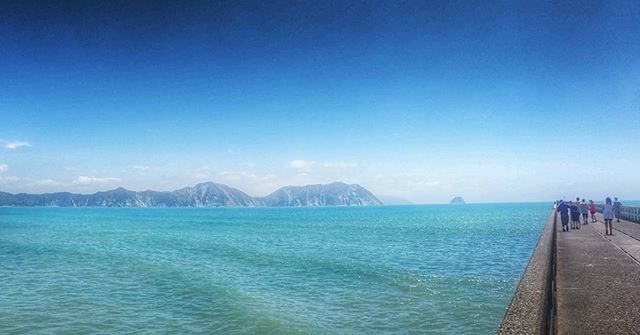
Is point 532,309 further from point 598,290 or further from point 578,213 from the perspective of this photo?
point 578,213

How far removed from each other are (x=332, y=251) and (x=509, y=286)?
58.0ft

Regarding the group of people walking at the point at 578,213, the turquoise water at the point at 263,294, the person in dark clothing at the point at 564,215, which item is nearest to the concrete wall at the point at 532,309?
the turquoise water at the point at 263,294

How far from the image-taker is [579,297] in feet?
30.2

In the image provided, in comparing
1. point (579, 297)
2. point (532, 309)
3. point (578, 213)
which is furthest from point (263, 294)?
point (578, 213)

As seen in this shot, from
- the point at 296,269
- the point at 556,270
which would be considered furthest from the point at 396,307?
the point at 296,269

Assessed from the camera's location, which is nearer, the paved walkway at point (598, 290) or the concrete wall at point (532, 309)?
the concrete wall at point (532, 309)

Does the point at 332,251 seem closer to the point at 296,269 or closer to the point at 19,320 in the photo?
the point at 296,269

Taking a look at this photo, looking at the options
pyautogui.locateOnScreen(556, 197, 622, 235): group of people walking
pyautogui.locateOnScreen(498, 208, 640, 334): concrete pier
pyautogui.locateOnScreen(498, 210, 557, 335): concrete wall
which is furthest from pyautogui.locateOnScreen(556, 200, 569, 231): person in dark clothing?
pyautogui.locateOnScreen(498, 210, 557, 335): concrete wall

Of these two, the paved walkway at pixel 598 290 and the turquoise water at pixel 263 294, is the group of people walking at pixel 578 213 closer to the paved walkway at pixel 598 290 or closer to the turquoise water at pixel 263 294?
the turquoise water at pixel 263 294

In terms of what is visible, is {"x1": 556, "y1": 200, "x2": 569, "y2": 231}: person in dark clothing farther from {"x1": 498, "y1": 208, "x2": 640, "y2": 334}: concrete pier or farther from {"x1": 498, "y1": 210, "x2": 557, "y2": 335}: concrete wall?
{"x1": 498, "y1": 210, "x2": 557, "y2": 335}: concrete wall

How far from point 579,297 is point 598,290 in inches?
38.6

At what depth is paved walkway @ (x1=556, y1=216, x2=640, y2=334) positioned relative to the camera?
7.36m

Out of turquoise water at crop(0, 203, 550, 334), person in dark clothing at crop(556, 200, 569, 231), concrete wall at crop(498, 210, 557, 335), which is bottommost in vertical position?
turquoise water at crop(0, 203, 550, 334)

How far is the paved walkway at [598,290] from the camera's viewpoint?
7.36m
